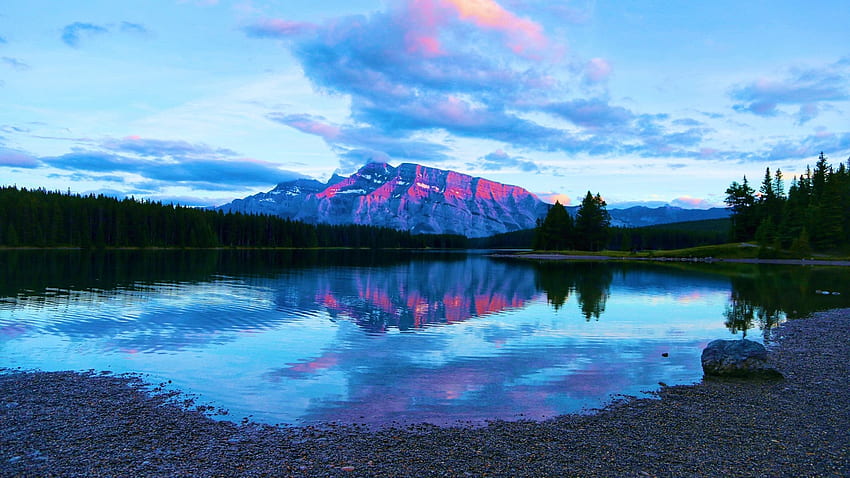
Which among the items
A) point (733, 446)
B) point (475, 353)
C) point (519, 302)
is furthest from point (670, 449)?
point (519, 302)

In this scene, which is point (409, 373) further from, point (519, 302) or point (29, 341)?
point (519, 302)

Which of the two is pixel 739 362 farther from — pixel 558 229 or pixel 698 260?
pixel 558 229

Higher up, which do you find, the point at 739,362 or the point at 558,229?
the point at 558,229

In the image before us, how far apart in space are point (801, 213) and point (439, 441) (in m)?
168

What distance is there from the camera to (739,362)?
23375 millimetres

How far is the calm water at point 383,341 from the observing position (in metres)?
20.2

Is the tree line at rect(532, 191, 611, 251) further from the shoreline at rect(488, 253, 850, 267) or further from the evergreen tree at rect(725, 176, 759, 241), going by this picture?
the evergreen tree at rect(725, 176, 759, 241)

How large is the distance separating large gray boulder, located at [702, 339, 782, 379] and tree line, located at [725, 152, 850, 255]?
461 feet

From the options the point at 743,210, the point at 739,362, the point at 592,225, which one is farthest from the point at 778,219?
the point at 739,362

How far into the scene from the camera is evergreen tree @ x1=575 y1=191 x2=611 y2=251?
184250 mm

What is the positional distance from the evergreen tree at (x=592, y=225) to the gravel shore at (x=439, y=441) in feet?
561

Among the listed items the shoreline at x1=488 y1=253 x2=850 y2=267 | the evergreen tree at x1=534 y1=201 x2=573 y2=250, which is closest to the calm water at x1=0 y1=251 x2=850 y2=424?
the shoreline at x1=488 y1=253 x2=850 y2=267

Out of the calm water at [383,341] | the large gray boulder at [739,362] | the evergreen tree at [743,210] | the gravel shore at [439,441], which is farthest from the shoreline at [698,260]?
the gravel shore at [439,441]

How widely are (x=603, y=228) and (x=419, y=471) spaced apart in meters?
188
